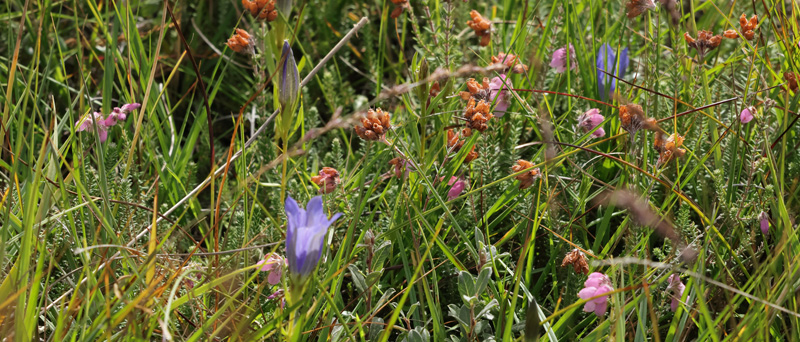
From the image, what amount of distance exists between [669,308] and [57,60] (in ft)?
6.84

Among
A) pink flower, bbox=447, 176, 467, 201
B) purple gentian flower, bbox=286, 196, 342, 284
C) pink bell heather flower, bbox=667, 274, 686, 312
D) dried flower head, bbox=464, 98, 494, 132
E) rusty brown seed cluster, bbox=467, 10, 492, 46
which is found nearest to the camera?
purple gentian flower, bbox=286, 196, 342, 284

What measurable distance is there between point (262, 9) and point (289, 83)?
0.39 meters

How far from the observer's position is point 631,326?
132cm

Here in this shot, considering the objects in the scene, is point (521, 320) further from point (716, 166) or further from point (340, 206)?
point (716, 166)

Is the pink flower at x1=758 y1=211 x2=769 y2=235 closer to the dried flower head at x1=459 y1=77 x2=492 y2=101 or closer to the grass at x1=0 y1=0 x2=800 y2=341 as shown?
the grass at x1=0 y1=0 x2=800 y2=341

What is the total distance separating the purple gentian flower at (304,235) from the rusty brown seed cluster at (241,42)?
2.65 feet

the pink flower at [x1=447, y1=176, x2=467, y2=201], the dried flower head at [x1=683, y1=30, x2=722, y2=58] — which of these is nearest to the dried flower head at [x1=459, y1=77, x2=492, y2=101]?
the pink flower at [x1=447, y1=176, x2=467, y2=201]

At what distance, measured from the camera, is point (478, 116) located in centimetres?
138

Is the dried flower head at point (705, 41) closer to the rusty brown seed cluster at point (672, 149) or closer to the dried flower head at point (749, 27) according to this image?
the dried flower head at point (749, 27)

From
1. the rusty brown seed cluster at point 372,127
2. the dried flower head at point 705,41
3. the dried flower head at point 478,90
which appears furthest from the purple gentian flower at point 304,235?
the dried flower head at point 705,41

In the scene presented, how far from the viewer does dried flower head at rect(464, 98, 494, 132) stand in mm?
1384

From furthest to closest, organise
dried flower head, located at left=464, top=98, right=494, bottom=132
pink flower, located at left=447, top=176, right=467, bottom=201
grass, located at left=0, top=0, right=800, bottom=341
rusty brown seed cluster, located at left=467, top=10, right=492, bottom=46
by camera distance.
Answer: rusty brown seed cluster, located at left=467, top=10, right=492, bottom=46 < pink flower, located at left=447, top=176, right=467, bottom=201 < dried flower head, located at left=464, top=98, right=494, bottom=132 < grass, located at left=0, top=0, right=800, bottom=341

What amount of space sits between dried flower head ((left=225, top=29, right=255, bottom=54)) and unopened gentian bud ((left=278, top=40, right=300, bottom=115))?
442mm

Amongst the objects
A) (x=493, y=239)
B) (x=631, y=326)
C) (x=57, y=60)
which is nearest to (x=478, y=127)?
(x=493, y=239)
